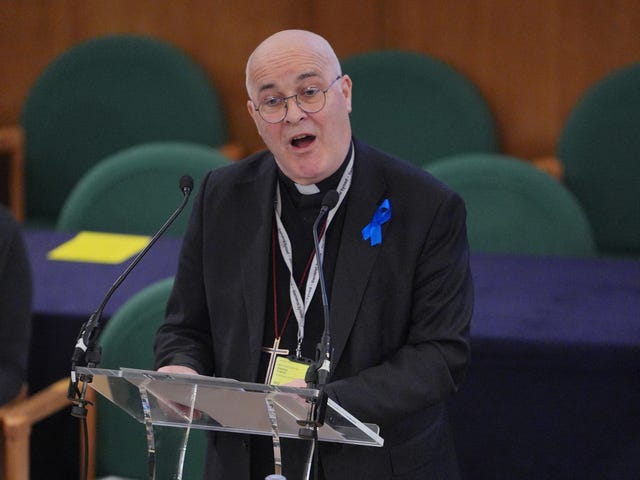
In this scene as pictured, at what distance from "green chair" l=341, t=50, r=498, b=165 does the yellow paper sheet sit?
4.81ft

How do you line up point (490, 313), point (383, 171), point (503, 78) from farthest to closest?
point (503, 78), point (490, 313), point (383, 171)

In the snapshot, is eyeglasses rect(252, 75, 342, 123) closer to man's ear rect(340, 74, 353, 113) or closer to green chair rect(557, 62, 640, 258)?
man's ear rect(340, 74, 353, 113)

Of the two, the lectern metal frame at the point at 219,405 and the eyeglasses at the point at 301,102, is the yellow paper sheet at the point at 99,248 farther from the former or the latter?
the lectern metal frame at the point at 219,405

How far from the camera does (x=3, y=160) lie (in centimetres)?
596

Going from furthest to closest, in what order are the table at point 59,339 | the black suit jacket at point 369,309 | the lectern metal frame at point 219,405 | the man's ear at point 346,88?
the table at point 59,339 → the man's ear at point 346,88 → the black suit jacket at point 369,309 → the lectern metal frame at point 219,405

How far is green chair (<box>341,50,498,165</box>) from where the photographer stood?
18.1 ft

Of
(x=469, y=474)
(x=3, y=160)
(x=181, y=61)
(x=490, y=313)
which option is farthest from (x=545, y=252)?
(x=3, y=160)

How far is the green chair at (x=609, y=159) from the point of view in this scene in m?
5.24

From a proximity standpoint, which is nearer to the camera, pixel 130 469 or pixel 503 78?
pixel 130 469

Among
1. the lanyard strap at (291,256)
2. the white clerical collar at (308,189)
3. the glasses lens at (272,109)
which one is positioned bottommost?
the lanyard strap at (291,256)

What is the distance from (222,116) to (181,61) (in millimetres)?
350

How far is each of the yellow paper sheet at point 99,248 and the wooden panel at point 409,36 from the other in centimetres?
167

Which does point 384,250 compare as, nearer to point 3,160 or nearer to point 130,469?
point 130,469

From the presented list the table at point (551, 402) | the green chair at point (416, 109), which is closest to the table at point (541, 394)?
the table at point (551, 402)
